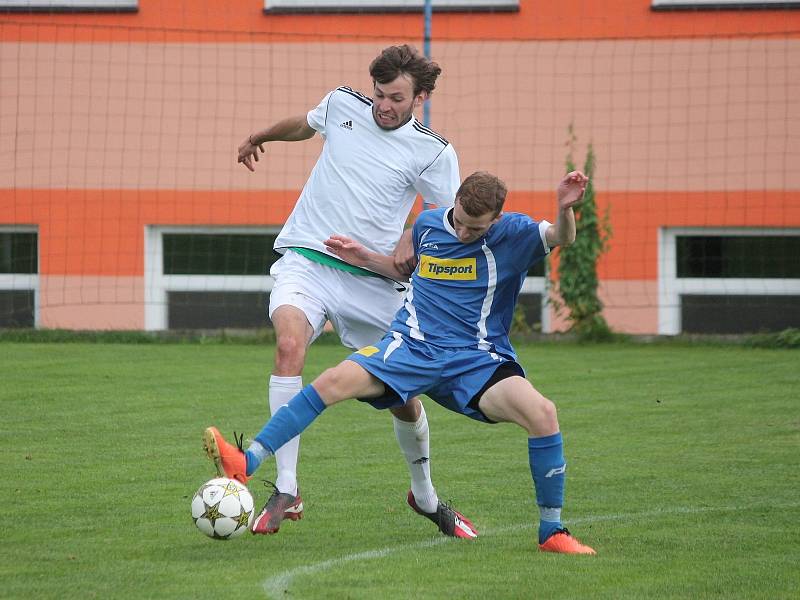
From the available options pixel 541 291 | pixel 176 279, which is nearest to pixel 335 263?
pixel 541 291

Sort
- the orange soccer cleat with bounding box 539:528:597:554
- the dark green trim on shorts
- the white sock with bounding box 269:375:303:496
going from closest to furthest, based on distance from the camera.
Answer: the orange soccer cleat with bounding box 539:528:597:554, the white sock with bounding box 269:375:303:496, the dark green trim on shorts

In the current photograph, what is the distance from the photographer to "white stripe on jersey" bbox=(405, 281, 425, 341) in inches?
222

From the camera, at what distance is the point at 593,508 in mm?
6367

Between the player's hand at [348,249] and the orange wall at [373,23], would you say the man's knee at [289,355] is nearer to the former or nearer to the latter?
the player's hand at [348,249]

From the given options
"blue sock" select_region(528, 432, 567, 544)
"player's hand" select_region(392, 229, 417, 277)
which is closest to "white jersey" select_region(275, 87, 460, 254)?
"player's hand" select_region(392, 229, 417, 277)

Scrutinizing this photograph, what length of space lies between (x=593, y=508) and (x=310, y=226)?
6.16 feet

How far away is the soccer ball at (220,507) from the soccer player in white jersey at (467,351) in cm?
7

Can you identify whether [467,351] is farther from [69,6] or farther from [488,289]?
[69,6]

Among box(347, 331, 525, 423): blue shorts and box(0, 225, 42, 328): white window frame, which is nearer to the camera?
box(347, 331, 525, 423): blue shorts

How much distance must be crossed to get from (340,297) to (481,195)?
1.15m

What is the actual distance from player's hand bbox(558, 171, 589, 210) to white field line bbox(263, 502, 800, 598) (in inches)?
58.9

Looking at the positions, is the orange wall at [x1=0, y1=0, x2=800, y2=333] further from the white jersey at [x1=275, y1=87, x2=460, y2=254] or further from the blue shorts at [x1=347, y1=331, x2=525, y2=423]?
the blue shorts at [x1=347, y1=331, x2=525, y2=423]

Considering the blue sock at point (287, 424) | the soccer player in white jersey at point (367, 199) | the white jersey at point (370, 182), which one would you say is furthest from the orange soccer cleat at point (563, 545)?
the white jersey at point (370, 182)

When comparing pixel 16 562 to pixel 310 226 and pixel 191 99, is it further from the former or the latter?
pixel 191 99
